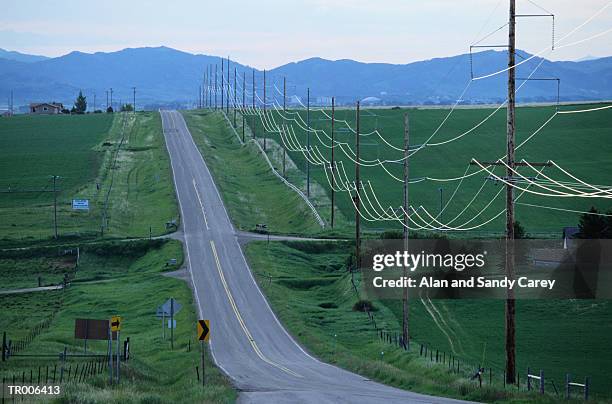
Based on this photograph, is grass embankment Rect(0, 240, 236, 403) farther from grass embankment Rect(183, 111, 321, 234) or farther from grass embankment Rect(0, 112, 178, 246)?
grass embankment Rect(183, 111, 321, 234)

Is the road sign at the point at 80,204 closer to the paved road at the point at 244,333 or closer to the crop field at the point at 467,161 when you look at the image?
the paved road at the point at 244,333

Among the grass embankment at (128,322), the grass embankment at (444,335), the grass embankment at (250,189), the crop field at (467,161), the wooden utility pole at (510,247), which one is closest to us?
the grass embankment at (128,322)

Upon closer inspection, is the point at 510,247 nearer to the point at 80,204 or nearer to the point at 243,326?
the point at 243,326

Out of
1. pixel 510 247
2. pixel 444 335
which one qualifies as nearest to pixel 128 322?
pixel 444 335

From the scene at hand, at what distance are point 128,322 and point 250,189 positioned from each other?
52317 millimetres

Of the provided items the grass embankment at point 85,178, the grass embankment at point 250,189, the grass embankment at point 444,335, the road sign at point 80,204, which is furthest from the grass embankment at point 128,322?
the road sign at point 80,204

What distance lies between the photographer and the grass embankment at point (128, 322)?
96.7ft

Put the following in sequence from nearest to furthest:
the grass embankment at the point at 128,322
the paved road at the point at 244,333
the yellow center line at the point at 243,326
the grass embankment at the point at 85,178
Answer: the grass embankment at the point at 128,322 → the paved road at the point at 244,333 → the yellow center line at the point at 243,326 → the grass embankment at the point at 85,178

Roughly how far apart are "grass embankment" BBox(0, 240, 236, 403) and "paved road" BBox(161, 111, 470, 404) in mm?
1200

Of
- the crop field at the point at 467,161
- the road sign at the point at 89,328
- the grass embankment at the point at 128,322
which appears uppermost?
the crop field at the point at 467,161

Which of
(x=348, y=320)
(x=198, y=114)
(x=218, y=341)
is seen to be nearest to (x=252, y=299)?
(x=348, y=320)

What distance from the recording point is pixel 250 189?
10612 cm

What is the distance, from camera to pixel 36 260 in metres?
74.5

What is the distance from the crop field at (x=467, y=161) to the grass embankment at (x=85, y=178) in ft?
54.8
